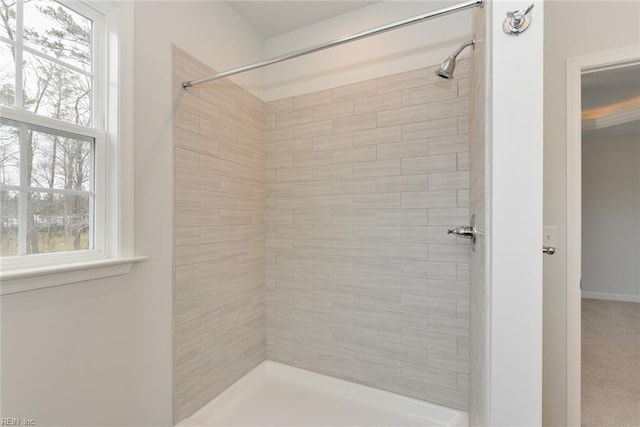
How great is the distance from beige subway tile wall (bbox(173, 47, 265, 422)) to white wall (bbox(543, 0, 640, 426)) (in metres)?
1.81

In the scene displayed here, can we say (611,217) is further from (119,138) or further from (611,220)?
(119,138)

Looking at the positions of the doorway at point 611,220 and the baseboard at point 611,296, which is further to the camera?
the baseboard at point 611,296

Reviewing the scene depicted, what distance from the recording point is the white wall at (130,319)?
1.05 metres

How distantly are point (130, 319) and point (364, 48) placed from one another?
214 centimetres

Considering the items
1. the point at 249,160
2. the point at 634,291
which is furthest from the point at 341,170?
the point at 634,291

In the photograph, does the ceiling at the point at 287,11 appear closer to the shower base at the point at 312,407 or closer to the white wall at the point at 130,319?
the white wall at the point at 130,319

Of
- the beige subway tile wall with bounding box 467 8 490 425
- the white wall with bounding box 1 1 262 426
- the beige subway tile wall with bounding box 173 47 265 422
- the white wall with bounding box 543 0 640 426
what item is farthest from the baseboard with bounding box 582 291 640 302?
the white wall with bounding box 1 1 262 426

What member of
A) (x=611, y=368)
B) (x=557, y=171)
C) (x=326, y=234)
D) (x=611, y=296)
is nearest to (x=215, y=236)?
(x=326, y=234)

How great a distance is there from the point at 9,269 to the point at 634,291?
681 cm

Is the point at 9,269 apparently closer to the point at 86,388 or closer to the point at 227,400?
the point at 86,388

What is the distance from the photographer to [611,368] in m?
2.42

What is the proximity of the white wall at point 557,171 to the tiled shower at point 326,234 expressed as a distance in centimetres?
38

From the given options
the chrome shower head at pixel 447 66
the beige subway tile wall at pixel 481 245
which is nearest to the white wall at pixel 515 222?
the beige subway tile wall at pixel 481 245

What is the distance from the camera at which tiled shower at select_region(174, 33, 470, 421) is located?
172cm
